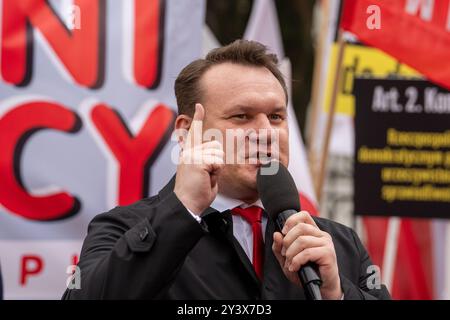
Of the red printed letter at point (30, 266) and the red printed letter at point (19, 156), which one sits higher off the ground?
the red printed letter at point (19, 156)

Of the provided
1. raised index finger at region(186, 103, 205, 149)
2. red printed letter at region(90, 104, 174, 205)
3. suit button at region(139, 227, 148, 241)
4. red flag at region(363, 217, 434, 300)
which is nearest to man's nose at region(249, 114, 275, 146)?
raised index finger at region(186, 103, 205, 149)

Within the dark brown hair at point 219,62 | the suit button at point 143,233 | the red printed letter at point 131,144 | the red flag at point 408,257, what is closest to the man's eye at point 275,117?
the dark brown hair at point 219,62

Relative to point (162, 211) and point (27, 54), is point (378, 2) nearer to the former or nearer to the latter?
point (27, 54)

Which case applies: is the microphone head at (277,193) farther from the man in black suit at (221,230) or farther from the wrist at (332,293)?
the wrist at (332,293)

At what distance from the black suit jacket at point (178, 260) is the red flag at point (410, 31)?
1.75m

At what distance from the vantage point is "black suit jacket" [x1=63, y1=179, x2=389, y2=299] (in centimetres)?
204

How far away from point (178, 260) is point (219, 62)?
807 millimetres

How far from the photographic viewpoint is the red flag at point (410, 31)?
4.15 meters

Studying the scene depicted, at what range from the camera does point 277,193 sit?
2240 mm

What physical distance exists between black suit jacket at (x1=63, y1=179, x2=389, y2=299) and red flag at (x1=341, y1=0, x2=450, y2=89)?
175cm

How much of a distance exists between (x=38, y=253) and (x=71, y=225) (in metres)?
0.20

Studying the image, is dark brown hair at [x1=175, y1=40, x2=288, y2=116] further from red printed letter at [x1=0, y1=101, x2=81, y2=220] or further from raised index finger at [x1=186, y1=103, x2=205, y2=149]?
red printed letter at [x1=0, y1=101, x2=81, y2=220]

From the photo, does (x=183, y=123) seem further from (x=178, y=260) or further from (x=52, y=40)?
(x=52, y=40)
